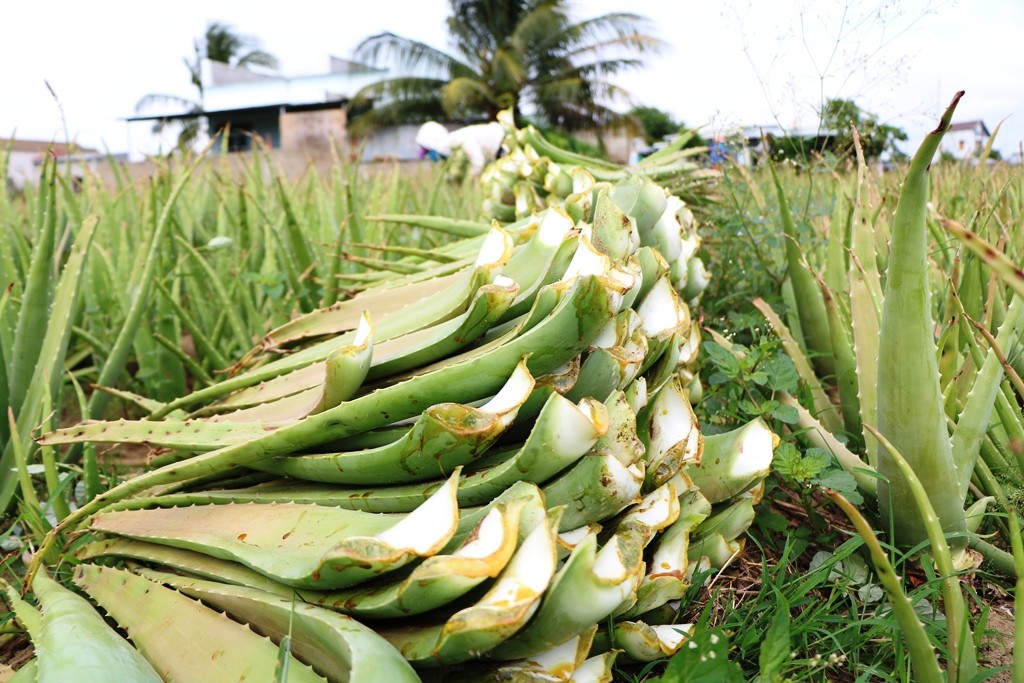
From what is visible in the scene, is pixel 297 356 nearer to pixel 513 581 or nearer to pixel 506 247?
pixel 506 247

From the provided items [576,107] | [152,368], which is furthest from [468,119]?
[152,368]

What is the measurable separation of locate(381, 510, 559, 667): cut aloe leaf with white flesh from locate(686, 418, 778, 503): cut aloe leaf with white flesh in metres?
0.45

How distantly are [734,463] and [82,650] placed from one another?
0.86m

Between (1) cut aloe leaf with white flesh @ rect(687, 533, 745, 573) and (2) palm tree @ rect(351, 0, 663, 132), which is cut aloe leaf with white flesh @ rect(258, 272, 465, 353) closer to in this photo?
(1) cut aloe leaf with white flesh @ rect(687, 533, 745, 573)

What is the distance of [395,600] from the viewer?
0.70m

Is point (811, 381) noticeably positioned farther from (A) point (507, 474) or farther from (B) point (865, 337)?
(A) point (507, 474)

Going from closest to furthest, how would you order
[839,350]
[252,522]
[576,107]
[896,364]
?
[252,522]
[896,364]
[839,350]
[576,107]

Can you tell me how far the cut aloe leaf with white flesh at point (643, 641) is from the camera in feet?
2.95

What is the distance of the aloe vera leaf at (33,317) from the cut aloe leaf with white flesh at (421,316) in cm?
32

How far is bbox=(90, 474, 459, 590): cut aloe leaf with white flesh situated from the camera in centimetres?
69

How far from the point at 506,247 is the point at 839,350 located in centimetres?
83

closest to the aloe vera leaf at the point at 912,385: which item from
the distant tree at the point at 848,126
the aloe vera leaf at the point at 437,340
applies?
the aloe vera leaf at the point at 437,340

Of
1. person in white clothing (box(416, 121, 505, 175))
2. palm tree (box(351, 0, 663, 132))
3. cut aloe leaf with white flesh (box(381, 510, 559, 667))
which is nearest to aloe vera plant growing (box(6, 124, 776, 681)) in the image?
cut aloe leaf with white flesh (box(381, 510, 559, 667))

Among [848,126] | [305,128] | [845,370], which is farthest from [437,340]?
[305,128]
